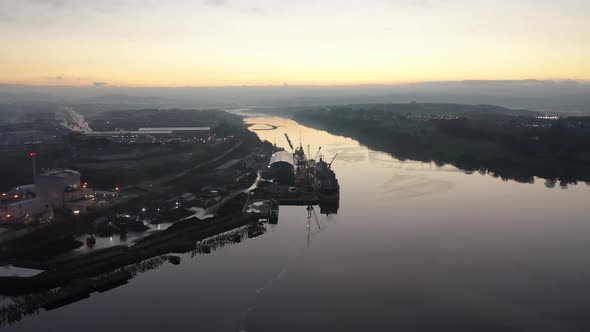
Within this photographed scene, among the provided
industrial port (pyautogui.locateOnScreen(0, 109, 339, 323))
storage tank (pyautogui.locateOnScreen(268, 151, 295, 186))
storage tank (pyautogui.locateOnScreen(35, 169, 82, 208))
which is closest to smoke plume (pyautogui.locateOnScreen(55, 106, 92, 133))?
industrial port (pyautogui.locateOnScreen(0, 109, 339, 323))

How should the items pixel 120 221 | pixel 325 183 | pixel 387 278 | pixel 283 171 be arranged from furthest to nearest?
pixel 283 171 < pixel 325 183 < pixel 120 221 < pixel 387 278

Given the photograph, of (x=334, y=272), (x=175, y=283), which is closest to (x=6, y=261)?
(x=175, y=283)

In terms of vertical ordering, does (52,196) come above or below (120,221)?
above

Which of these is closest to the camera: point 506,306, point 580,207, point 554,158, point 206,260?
point 506,306

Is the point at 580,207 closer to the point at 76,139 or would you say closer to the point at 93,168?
the point at 93,168

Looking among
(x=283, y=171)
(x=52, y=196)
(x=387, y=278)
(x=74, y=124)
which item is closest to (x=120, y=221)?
(x=52, y=196)

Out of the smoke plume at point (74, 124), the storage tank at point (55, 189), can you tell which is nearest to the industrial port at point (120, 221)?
the storage tank at point (55, 189)

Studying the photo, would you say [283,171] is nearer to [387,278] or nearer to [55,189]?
[55,189]

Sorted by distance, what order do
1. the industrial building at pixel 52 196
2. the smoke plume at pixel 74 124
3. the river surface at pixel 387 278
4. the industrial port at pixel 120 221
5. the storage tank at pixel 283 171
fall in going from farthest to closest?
1. the smoke plume at pixel 74 124
2. the storage tank at pixel 283 171
3. the industrial building at pixel 52 196
4. the industrial port at pixel 120 221
5. the river surface at pixel 387 278

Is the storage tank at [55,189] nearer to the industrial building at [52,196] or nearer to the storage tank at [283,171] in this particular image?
the industrial building at [52,196]
